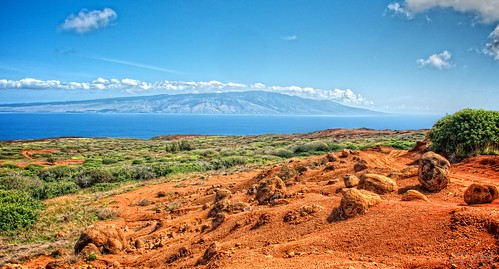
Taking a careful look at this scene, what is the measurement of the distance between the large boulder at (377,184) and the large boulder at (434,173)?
34.3 inches

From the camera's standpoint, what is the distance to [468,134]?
1574 centimetres

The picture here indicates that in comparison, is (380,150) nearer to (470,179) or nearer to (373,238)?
(470,179)

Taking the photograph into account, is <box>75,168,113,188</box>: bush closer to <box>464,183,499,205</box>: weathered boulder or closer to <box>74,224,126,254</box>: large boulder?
<box>74,224,126,254</box>: large boulder

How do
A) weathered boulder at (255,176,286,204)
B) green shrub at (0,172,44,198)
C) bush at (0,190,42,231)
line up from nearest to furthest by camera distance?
weathered boulder at (255,176,286,204) → bush at (0,190,42,231) → green shrub at (0,172,44,198)

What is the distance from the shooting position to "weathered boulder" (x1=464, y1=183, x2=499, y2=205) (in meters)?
7.51

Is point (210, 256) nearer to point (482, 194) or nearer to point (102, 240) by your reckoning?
point (102, 240)

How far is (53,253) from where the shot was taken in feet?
35.7

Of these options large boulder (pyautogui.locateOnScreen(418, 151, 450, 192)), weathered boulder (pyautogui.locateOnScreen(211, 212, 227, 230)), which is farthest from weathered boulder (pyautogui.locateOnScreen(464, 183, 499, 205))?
weathered boulder (pyautogui.locateOnScreen(211, 212, 227, 230))

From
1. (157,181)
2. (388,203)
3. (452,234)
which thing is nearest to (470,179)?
(388,203)

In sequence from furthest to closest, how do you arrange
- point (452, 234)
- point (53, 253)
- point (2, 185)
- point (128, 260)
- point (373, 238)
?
point (2, 185)
point (53, 253)
point (128, 260)
point (373, 238)
point (452, 234)

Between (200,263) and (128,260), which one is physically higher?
(200,263)

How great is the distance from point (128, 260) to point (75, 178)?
18.2 m

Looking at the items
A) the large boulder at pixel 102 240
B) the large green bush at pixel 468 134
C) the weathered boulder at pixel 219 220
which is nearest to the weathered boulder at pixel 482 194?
the weathered boulder at pixel 219 220

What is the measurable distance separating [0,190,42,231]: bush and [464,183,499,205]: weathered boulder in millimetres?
15816
